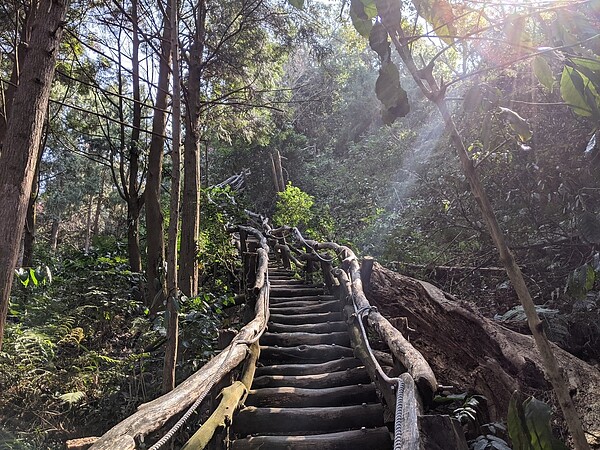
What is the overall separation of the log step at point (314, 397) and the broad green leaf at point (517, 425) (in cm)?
237

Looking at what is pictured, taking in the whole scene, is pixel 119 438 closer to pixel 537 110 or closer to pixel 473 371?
pixel 473 371

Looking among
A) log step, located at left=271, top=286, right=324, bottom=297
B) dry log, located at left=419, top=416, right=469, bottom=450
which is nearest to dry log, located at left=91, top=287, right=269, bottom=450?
dry log, located at left=419, top=416, right=469, bottom=450

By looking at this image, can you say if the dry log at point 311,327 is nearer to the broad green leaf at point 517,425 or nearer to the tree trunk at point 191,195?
the tree trunk at point 191,195

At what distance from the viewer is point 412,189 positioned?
12.9 meters

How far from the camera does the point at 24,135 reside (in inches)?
105

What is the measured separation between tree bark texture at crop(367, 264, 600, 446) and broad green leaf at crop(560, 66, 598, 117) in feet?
9.37

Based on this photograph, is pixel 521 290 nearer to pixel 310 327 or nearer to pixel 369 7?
pixel 369 7

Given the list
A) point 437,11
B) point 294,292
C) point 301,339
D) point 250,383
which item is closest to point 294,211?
point 294,292

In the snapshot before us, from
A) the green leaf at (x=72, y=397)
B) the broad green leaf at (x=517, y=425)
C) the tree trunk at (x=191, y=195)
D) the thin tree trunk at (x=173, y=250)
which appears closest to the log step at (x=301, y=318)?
the tree trunk at (x=191, y=195)

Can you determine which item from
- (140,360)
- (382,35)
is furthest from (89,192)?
(382,35)

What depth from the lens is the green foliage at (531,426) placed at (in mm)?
1058

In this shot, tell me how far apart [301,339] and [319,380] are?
3.13 feet

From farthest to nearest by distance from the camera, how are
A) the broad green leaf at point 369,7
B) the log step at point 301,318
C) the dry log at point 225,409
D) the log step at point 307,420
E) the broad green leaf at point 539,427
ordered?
the log step at point 301,318, the log step at point 307,420, the dry log at point 225,409, the broad green leaf at point 369,7, the broad green leaf at point 539,427

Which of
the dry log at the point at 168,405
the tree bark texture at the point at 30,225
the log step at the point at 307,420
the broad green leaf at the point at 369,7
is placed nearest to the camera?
the broad green leaf at the point at 369,7
